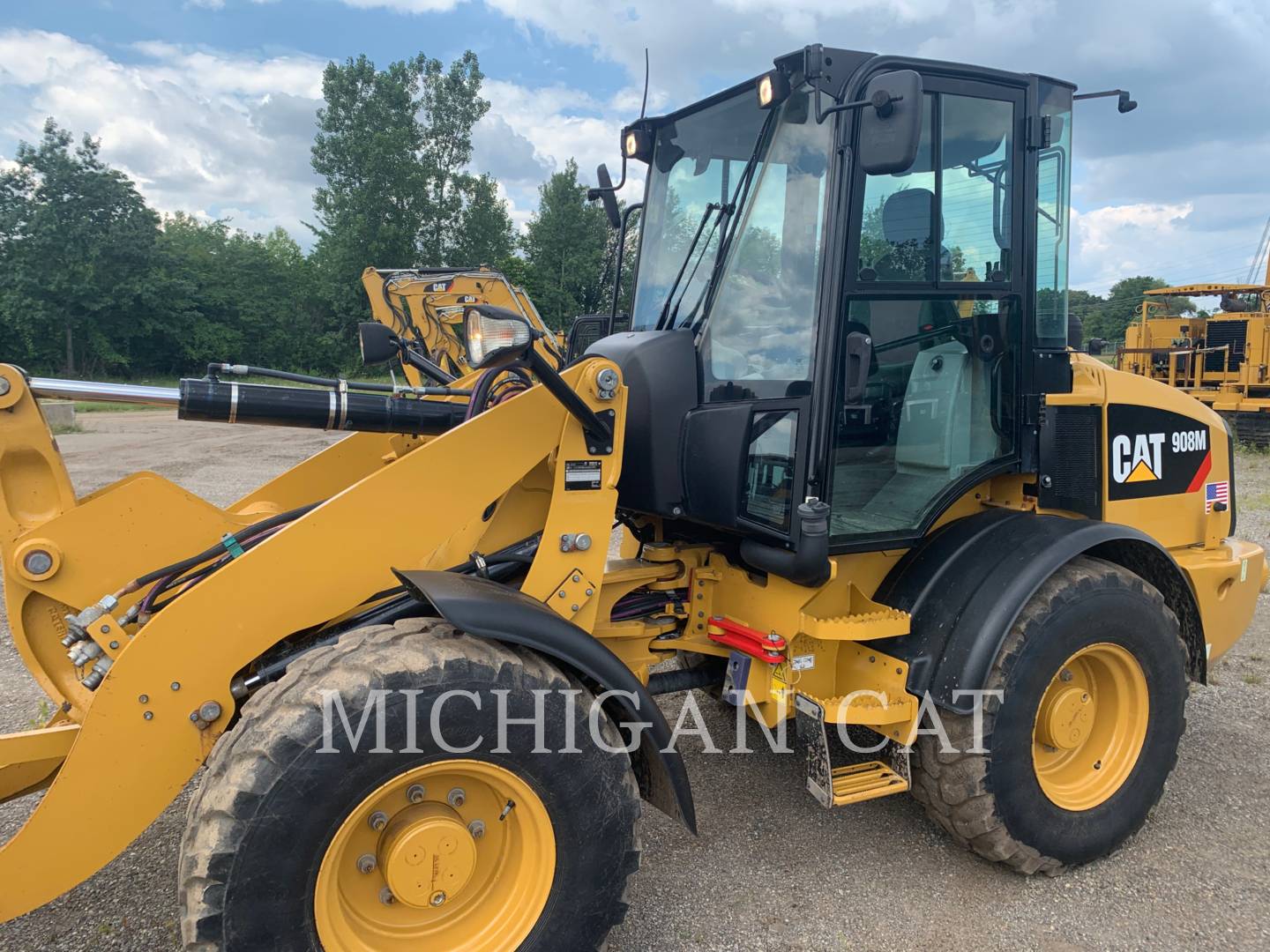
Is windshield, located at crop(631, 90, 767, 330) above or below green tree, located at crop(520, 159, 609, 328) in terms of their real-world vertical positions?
below

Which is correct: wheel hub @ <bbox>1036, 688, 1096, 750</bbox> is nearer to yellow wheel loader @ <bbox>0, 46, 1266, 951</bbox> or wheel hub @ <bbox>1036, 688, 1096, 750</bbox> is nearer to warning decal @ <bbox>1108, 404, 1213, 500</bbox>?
yellow wheel loader @ <bbox>0, 46, 1266, 951</bbox>

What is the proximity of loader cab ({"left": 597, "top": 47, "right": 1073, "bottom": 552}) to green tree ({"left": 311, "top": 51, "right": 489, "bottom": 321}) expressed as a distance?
36.1 m

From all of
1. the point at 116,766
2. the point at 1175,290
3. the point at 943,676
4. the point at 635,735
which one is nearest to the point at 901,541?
the point at 943,676

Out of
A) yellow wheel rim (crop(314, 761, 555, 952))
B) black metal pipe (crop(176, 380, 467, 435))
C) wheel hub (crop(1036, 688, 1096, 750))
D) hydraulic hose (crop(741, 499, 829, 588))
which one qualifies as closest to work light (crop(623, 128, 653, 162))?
black metal pipe (crop(176, 380, 467, 435))

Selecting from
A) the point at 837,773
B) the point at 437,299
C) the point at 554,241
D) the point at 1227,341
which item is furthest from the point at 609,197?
the point at 554,241

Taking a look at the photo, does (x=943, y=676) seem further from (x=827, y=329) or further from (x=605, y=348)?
(x=605, y=348)

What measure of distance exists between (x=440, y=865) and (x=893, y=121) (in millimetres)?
2474

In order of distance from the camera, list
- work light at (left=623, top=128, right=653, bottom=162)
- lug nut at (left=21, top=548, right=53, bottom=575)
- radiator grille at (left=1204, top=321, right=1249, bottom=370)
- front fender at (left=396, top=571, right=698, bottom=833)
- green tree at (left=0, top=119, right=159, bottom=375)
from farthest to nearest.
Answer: green tree at (left=0, top=119, right=159, bottom=375) → radiator grille at (left=1204, top=321, right=1249, bottom=370) → work light at (left=623, top=128, right=653, bottom=162) → lug nut at (left=21, top=548, right=53, bottom=575) → front fender at (left=396, top=571, right=698, bottom=833)

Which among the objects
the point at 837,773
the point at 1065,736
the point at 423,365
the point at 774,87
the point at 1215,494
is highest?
the point at 774,87

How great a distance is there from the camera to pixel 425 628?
8.09 feet

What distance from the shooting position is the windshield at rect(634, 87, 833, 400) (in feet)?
9.52

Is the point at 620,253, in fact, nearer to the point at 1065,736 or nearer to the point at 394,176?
the point at 1065,736

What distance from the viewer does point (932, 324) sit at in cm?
310

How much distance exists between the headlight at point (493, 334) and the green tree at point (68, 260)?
125 feet
